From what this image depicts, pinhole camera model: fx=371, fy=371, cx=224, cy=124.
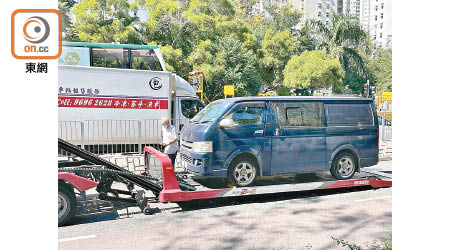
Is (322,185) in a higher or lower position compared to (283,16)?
lower

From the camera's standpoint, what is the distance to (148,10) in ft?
69.9

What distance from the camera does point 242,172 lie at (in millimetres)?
6801

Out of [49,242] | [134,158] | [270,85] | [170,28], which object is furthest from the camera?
[270,85]

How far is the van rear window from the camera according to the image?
7344 mm

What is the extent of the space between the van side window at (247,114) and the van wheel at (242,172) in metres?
0.69

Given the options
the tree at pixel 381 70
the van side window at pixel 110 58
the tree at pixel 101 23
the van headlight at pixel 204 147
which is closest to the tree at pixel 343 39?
the tree at pixel 381 70

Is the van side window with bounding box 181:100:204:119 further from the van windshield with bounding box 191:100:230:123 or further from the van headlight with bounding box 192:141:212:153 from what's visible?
the van headlight with bounding box 192:141:212:153

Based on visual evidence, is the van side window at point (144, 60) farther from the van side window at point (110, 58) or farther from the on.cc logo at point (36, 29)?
the on.cc logo at point (36, 29)

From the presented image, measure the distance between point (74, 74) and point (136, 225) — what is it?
696 centimetres

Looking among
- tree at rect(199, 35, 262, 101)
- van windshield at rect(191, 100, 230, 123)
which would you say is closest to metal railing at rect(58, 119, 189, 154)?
van windshield at rect(191, 100, 230, 123)

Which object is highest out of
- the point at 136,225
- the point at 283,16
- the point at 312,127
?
the point at 283,16

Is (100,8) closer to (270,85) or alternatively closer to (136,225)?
(270,85)
